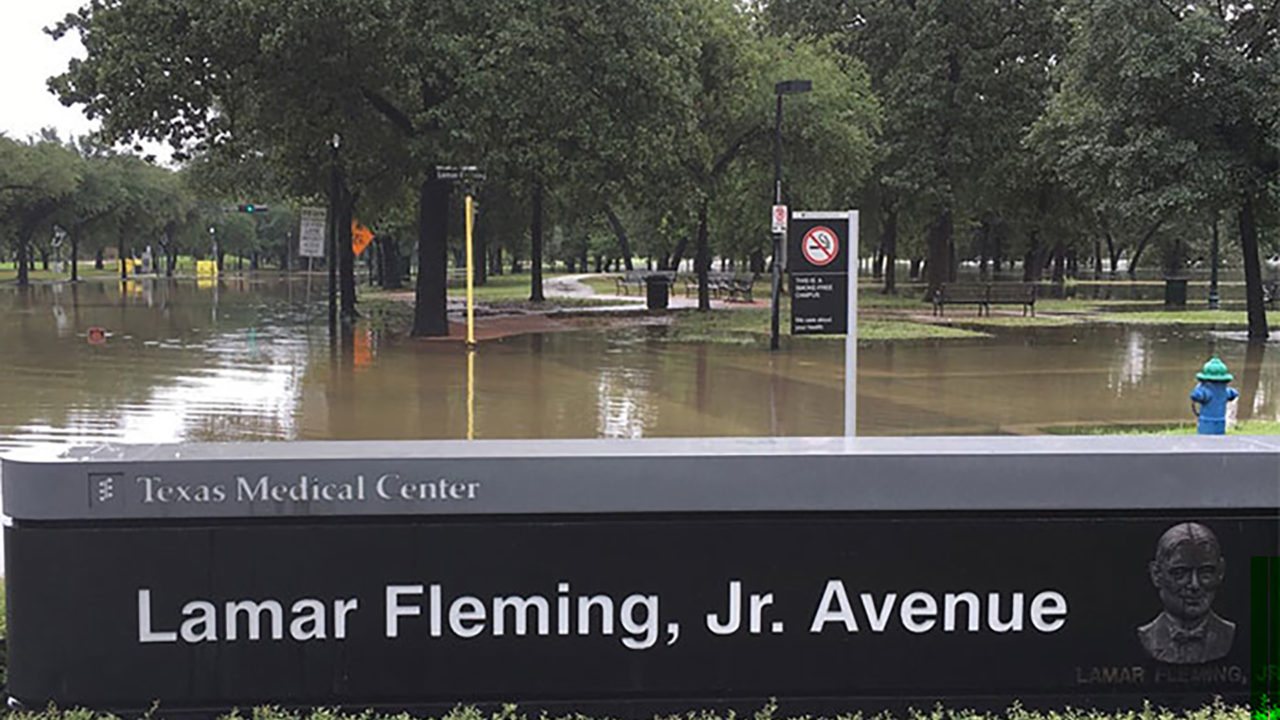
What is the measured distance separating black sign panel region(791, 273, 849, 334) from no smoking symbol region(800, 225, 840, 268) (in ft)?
0.45

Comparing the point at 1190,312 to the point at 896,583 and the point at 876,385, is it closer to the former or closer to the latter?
the point at 876,385

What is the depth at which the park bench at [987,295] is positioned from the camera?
34250mm

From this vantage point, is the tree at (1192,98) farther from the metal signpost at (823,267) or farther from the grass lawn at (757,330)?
the metal signpost at (823,267)

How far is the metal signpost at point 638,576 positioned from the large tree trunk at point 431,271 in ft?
75.2

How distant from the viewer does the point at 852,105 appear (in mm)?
34156

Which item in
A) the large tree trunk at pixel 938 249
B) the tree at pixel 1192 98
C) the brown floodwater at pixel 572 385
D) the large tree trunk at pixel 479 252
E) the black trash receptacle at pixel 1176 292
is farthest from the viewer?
the large tree trunk at pixel 479 252

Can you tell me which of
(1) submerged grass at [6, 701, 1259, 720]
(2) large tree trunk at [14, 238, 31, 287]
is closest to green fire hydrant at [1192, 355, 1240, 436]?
(1) submerged grass at [6, 701, 1259, 720]

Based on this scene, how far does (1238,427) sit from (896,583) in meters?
10.2

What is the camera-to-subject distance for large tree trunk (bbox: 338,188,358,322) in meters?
32.6

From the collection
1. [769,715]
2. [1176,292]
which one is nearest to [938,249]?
[1176,292]

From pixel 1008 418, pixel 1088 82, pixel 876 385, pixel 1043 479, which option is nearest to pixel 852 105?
pixel 1088 82

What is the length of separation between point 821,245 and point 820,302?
0.46m

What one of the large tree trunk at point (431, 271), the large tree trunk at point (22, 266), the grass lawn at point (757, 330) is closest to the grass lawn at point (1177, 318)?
the grass lawn at point (757, 330)

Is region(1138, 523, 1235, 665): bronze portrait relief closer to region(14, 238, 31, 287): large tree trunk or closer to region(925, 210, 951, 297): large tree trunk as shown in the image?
region(925, 210, 951, 297): large tree trunk
